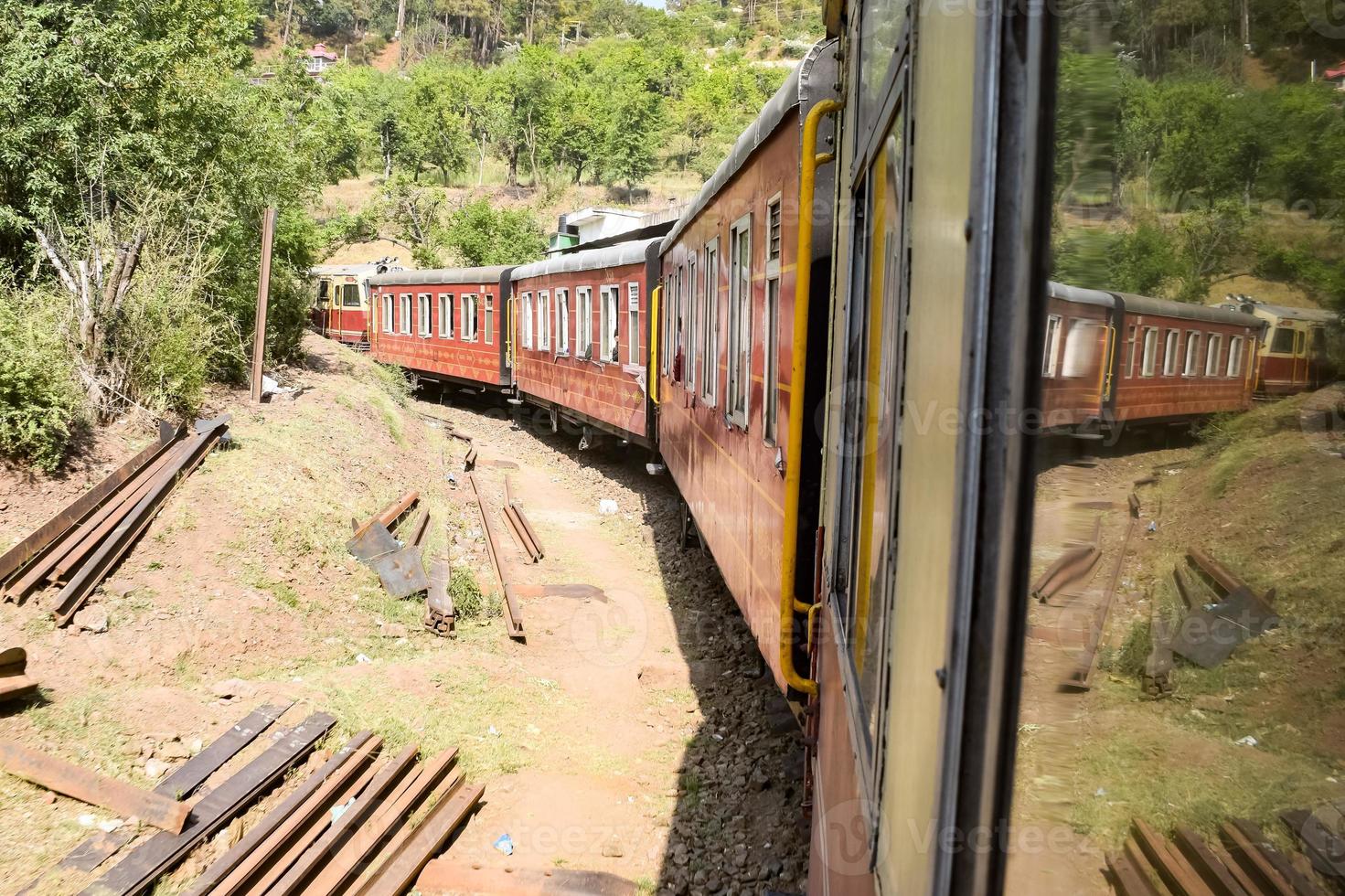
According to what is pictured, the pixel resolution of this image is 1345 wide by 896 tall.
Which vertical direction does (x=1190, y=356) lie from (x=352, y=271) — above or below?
below

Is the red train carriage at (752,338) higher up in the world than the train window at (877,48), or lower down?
lower down

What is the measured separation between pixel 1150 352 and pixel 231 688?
261 inches

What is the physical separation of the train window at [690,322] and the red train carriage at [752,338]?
15 mm

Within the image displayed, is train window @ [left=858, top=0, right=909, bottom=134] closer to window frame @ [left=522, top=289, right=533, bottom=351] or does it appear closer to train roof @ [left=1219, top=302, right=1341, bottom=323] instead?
train roof @ [left=1219, top=302, right=1341, bottom=323]

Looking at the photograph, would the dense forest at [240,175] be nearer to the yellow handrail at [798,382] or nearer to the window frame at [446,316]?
the yellow handrail at [798,382]

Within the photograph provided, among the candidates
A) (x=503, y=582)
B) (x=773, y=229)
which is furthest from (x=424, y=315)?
(x=773, y=229)

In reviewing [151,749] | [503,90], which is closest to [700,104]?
[503,90]

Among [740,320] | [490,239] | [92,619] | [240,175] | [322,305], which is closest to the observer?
[740,320]

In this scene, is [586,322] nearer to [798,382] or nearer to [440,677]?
[440,677]

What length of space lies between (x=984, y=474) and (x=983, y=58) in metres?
0.38

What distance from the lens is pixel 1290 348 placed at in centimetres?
74

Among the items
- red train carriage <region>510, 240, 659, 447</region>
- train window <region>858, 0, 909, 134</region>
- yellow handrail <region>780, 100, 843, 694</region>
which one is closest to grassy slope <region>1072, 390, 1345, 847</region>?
Answer: train window <region>858, 0, 909, 134</region>

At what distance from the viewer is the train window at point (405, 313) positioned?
2442 centimetres

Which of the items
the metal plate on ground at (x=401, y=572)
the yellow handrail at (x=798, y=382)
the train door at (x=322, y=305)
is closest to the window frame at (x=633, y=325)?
the metal plate on ground at (x=401, y=572)
